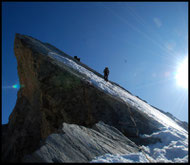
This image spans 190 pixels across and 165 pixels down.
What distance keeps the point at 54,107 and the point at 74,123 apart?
254cm

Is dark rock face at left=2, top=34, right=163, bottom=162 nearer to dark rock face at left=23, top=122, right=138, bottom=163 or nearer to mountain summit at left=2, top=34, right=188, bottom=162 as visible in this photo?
mountain summit at left=2, top=34, right=188, bottom=162

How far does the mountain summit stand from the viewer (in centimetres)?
730

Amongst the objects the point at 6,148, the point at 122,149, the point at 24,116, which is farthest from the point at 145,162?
the point at 6,148

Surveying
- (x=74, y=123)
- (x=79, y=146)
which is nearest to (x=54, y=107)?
(x=74, y=123)

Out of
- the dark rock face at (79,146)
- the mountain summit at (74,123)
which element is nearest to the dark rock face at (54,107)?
the mountain summit at (74,123)

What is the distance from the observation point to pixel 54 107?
1311cm

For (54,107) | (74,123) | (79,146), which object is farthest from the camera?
(54,107)

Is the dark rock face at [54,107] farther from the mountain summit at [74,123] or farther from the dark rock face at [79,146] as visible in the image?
the dark rock face at [79,146]

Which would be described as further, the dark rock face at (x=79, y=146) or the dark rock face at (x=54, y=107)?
the dark rock face at (x=54, y=107)

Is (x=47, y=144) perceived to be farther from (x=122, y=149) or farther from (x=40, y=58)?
(x=40, y=58)

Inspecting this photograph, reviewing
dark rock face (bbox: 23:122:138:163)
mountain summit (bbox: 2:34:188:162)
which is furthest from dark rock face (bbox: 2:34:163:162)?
dark rock face (bbox: 23:122:138:163)

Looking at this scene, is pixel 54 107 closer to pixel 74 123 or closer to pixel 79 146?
pixel 74 123

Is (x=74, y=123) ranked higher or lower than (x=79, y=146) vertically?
higher

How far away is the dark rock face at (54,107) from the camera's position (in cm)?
1102
